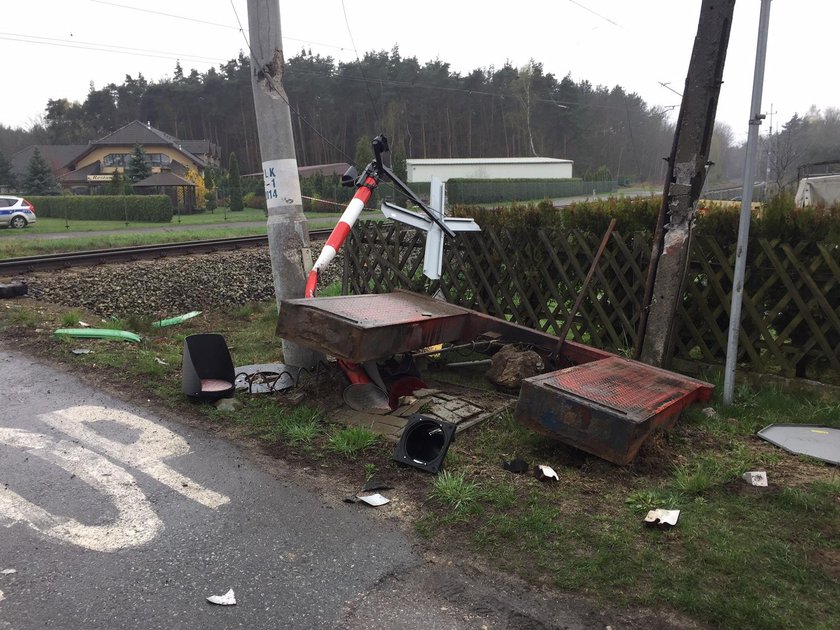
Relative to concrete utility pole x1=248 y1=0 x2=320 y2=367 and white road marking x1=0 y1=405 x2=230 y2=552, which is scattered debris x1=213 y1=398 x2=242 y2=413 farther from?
concrete utility pole x1=248 y1=0 x2=320 y2=367

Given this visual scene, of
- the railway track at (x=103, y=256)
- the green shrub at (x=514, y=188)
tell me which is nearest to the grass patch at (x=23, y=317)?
the railway track at (x=103, y=256)

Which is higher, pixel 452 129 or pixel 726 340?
pixel 452 129

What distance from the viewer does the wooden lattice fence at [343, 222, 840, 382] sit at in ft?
17.5

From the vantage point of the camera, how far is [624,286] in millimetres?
6176

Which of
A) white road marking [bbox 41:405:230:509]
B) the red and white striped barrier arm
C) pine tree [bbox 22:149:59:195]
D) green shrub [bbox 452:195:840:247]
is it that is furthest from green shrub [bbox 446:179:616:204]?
white road marking [bbox 41:405:230:509]

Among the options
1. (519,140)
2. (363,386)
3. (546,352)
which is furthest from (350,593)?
(519,140)

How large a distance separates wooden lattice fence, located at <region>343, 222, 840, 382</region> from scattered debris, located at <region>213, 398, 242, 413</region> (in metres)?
2.85

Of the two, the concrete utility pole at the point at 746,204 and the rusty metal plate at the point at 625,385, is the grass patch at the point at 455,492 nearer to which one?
the rusty metal plate at the point at 625,385

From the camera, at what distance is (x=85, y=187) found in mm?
60500

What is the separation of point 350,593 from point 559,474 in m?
1.74

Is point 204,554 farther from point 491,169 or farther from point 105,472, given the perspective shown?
point 491,169

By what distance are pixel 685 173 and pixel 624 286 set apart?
1204 mm

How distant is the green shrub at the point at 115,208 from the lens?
36594mm

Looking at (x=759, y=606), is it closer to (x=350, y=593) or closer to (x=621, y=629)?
(x=621, y=629)
